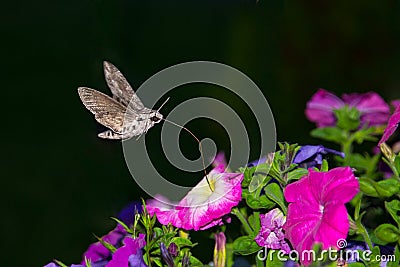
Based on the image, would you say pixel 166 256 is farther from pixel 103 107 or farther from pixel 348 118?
pixel 348 118

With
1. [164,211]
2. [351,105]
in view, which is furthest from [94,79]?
[164,211]

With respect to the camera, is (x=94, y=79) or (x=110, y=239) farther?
(x=94, y=79)

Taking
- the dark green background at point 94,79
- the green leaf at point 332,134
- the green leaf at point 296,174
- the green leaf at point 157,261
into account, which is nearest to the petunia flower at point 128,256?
the green leaf at point 157,261

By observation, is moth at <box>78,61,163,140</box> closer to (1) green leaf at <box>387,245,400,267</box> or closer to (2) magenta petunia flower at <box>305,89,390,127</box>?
(1) green leaf at <box>387,245,400,267</box>

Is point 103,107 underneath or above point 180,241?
above

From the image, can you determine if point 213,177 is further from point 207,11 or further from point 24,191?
point 207,11

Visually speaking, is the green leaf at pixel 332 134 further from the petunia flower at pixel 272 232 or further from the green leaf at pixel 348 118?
the petunia flower at pixel 272 232

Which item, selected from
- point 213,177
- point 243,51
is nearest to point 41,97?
point 243,51
